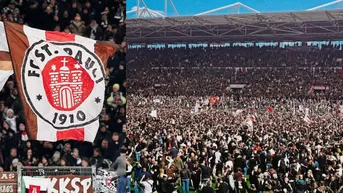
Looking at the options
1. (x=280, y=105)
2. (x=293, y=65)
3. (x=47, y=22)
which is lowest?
(x=280, y=105)

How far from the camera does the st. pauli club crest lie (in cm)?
809

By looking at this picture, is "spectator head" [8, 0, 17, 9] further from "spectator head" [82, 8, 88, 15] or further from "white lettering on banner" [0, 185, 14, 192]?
"white lettering on banner" [0, 185, 14, 192]

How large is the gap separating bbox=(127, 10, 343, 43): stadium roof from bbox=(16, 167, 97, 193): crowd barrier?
3331mm

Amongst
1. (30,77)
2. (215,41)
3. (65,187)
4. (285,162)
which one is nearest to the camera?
(65,187)

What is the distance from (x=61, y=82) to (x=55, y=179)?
138 centimetres

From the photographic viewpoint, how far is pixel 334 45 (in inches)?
410

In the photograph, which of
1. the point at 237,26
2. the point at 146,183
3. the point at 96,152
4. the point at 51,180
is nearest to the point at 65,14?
the point at 96,152

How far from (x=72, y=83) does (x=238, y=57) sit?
4.26 metres

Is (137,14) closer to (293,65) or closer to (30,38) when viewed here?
(30,38)

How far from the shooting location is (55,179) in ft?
24.7

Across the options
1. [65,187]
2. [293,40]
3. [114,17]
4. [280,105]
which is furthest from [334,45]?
[65,187]

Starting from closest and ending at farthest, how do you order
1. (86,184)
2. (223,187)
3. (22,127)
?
1. (86,184)
2. (22,127)
3. (223,187)

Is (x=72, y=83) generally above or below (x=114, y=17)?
below

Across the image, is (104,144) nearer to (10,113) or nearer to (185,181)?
(10,113)
